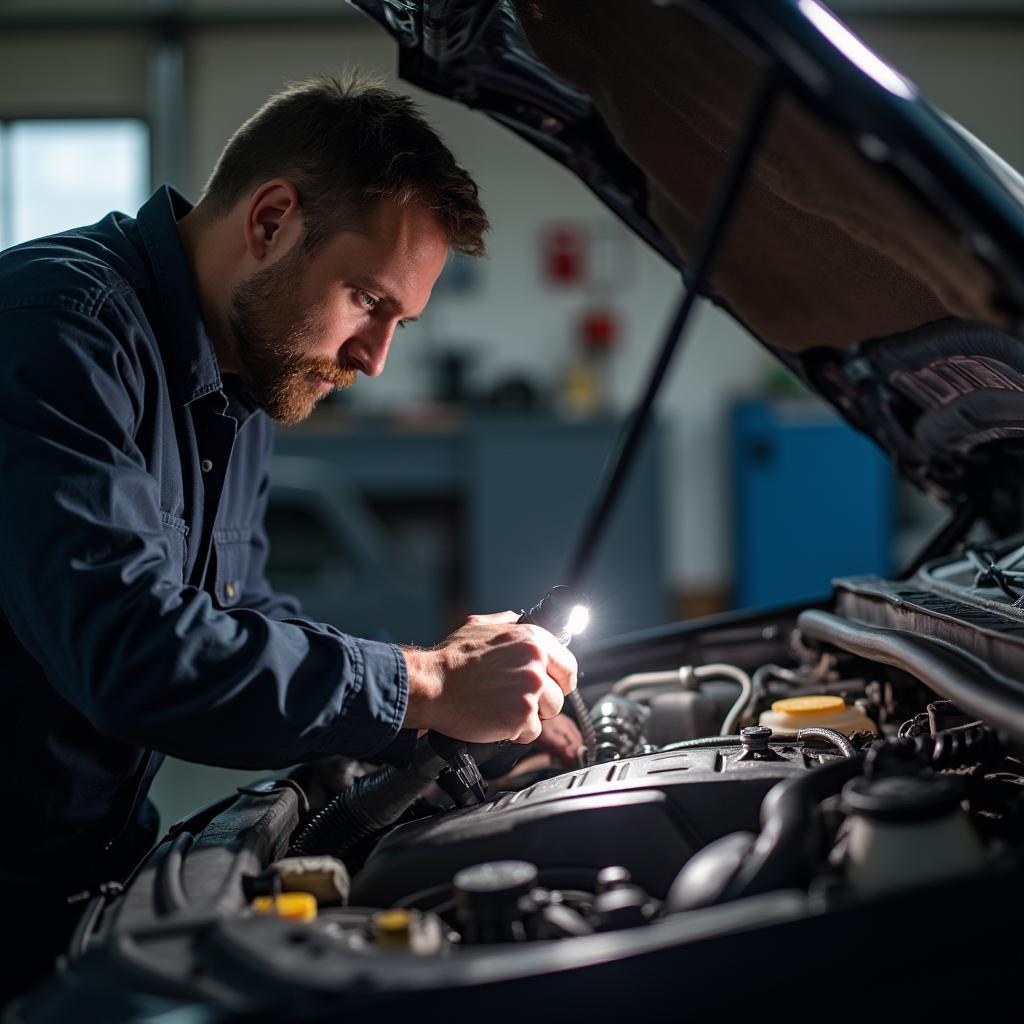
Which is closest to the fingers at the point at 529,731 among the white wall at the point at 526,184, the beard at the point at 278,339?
the beard at the point at 278,339

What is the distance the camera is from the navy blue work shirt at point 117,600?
98 cm

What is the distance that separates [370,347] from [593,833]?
27.0 inches

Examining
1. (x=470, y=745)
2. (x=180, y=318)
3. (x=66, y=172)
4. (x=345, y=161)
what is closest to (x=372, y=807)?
(x=470, y=745)

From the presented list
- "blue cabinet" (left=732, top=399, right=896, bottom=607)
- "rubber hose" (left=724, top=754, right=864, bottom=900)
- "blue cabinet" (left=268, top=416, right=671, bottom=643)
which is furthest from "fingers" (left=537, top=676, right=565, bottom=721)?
"blue cabinet" (left=732, top=399, right=896, bottom=607)

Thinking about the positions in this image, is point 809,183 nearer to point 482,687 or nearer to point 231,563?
point 482,687

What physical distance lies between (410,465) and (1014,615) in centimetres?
472

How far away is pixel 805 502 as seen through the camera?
6098 mm

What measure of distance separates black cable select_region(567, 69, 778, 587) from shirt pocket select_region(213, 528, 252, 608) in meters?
0.62

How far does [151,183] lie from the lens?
636 cm

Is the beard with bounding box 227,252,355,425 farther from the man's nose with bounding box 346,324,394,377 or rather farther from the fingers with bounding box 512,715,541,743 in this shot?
the fingers with bounding box 512,715,541,743

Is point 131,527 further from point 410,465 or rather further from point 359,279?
point 410,465

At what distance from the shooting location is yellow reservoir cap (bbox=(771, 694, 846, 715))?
1348mm

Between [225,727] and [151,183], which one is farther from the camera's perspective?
[151,183]

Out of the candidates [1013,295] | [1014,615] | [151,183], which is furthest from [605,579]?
[1013,295]
